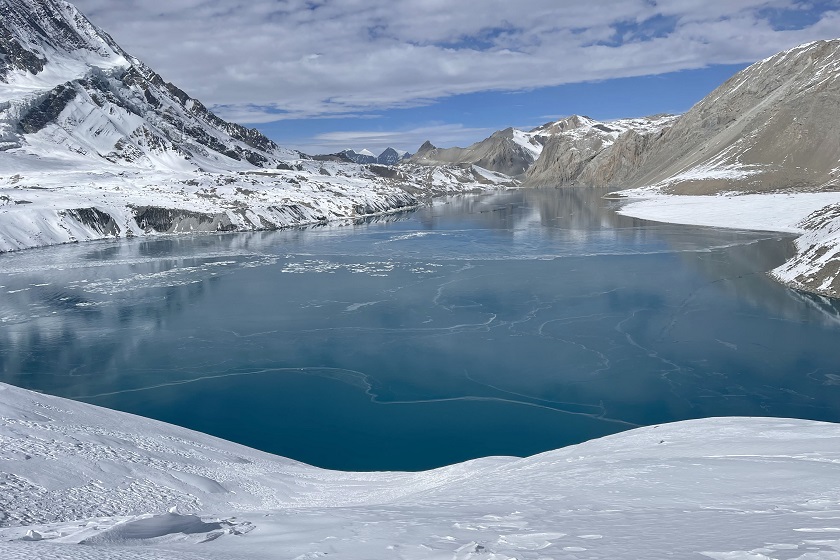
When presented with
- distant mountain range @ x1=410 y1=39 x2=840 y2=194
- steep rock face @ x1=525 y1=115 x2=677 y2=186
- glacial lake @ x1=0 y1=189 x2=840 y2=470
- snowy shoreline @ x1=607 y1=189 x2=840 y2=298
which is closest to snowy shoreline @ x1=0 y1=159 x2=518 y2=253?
glacial lake @ x1=0 y1=189 x2=840 y2=470

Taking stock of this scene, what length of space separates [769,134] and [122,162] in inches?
4669

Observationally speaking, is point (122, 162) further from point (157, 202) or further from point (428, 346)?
point (428, 346)

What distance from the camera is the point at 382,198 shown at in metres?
103

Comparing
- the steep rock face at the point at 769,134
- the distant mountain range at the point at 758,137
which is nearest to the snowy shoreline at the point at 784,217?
the steep rock face at the point at 769,134

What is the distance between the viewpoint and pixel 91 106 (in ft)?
436

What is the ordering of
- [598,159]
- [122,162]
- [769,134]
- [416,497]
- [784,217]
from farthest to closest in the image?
[598,159]
[122,162]
[769,134]
[784,217]
[416,497]

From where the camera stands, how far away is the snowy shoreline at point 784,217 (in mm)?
31953

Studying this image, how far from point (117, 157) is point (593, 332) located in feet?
404

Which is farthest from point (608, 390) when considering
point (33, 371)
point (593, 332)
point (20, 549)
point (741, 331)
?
point (33, 371)

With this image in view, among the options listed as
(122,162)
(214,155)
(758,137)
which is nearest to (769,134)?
(758,137)

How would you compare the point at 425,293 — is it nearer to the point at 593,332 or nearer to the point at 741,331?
the point at 593,332

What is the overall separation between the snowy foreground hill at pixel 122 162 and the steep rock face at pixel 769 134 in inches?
2075

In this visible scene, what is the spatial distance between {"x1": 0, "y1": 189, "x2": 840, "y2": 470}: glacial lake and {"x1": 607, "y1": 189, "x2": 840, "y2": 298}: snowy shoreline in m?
1.96

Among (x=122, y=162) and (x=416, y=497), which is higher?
(x=122, y=162)
